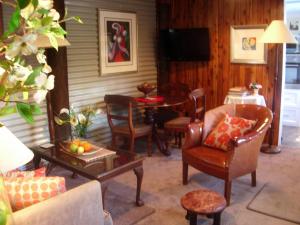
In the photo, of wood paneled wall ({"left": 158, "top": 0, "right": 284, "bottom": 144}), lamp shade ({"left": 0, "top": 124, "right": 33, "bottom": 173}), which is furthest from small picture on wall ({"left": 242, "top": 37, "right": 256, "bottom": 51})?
lamp shade ({"left": 0, "top": 124, "right": 33, "bottom": 173})

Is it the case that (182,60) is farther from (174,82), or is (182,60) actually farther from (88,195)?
(88,195)

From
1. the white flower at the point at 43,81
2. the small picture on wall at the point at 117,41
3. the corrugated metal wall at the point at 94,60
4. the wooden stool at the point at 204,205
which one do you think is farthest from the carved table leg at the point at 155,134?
the white flower at the point at 43,81

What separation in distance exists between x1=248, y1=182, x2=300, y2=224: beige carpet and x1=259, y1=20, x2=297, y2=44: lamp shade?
176cm

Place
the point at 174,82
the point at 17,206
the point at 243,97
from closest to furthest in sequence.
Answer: the point at 17,206 → the point at 243,97 → the point at 174,82

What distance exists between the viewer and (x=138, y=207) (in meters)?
3.19

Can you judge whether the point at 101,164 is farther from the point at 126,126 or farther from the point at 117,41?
the point at 117,41

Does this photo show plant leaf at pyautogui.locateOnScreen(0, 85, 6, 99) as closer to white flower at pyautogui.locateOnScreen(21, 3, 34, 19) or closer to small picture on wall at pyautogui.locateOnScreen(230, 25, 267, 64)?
white flower at pyautogui.locateOnScreen(21, 3, 34, 19)

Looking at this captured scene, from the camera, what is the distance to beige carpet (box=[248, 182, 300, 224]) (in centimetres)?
301

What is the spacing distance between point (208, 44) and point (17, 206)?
13.0 feet

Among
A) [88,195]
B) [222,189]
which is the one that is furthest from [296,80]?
[88,195]

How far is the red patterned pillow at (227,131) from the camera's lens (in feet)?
11.4

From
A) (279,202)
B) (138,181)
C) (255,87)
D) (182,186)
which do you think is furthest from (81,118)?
(255,87)

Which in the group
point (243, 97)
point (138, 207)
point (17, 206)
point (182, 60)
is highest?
point (182, 60)

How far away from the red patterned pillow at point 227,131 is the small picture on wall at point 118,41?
204 cm
